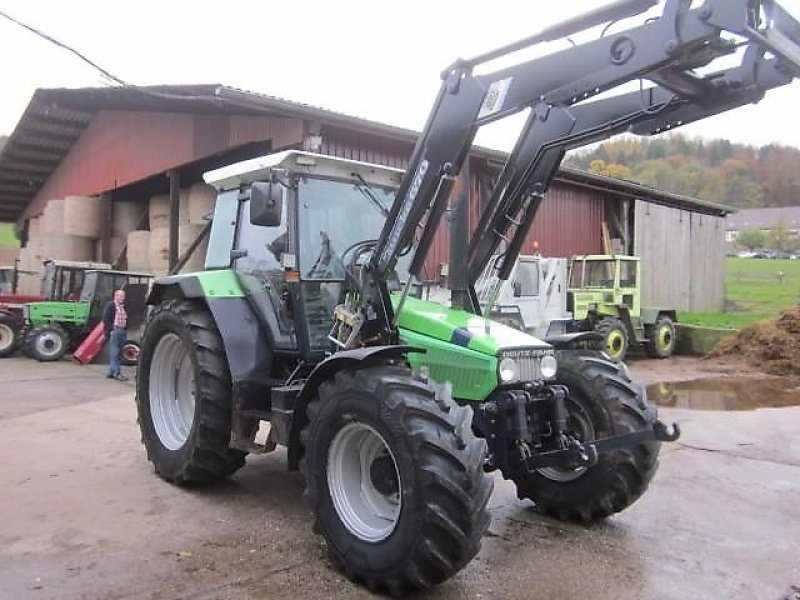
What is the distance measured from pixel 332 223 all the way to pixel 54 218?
17394mm

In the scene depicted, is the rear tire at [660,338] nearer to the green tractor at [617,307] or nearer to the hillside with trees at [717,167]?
the green tractor at [617,307]

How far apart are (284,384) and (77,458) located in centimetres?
270

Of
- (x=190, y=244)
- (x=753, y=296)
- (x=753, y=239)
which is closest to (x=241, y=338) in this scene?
(x=190, y=244)

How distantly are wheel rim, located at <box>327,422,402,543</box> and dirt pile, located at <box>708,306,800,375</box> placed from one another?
11950 mm

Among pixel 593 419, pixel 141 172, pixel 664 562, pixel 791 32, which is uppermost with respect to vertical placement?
pixel 141 172

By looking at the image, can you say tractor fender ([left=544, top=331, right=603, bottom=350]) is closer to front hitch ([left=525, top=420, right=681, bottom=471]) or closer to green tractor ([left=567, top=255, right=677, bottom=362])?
front hitch ([left=525, top=420, right=681, bottom=471])

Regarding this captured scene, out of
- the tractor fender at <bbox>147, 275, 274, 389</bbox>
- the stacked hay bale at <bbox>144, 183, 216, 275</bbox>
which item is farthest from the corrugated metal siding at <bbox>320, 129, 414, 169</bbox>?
the tractor fender at <bbox>147, 275, 274, 389</bbox>

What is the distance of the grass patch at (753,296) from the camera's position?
20531 millimetres

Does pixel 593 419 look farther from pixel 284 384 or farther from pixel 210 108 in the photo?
pixel 210 108

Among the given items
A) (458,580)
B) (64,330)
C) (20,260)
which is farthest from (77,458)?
(20,260)

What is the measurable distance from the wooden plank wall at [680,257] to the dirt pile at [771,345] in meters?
5.38

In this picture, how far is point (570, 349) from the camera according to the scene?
17.1 feet

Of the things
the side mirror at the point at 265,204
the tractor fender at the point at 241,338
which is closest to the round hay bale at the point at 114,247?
the tractor fender at the point at 241,338

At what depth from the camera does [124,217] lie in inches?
729
